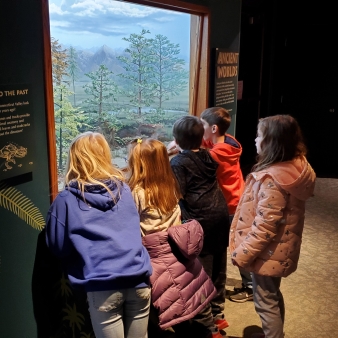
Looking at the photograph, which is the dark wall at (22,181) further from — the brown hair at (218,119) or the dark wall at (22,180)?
the brown hair at (218,119)

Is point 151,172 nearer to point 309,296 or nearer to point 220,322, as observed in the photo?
point 220,322

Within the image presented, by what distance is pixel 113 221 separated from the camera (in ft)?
6.20

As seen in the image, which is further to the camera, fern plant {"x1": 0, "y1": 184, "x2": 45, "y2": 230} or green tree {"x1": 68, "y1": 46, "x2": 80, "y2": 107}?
green tree {"x1": 68, "y1": 46, "x2": 80, "y2": 107}

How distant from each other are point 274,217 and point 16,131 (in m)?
1.29

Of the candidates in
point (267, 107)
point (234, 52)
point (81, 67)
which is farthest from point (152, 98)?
point (267, 107)

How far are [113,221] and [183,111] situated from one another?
6.17ft

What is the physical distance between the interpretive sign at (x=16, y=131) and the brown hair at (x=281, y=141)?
1.17 m

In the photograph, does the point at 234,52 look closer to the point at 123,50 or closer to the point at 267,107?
the point at 123,50

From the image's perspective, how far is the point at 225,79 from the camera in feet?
13.2

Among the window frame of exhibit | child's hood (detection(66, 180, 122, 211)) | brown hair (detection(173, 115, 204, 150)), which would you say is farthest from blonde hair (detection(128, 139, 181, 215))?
the window frame of exhibit

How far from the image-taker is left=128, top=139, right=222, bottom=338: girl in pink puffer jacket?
2.11m

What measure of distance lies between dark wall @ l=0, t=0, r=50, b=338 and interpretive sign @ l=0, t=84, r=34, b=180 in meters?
0.03

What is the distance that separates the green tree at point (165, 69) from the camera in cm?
312

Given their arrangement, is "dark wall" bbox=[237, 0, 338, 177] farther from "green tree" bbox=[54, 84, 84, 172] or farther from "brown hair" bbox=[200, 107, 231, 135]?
"green tree" bbox=[54, 84, 84, 172]
